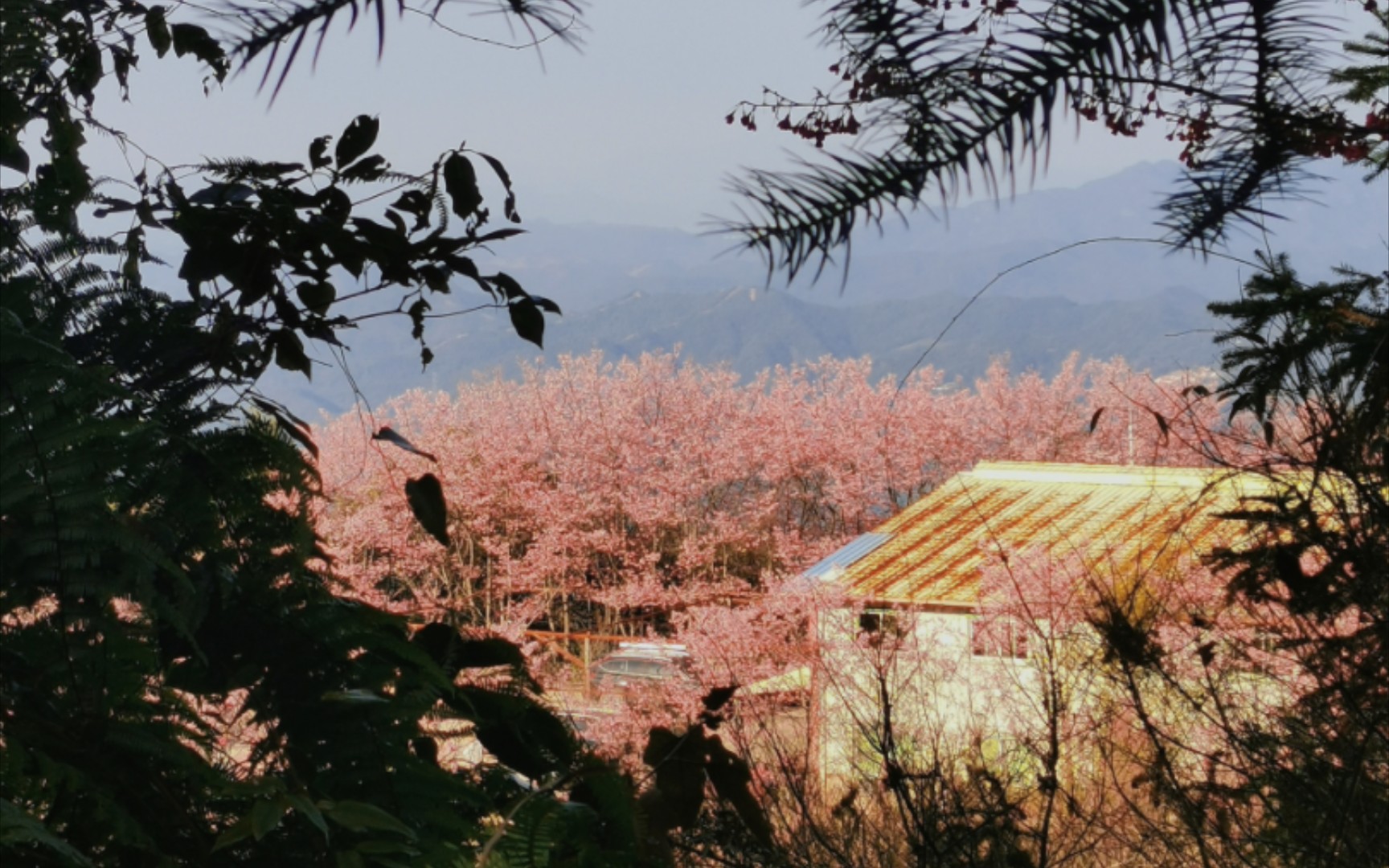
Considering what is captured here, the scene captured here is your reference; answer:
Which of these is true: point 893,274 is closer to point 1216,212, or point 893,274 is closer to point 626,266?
point 626,266

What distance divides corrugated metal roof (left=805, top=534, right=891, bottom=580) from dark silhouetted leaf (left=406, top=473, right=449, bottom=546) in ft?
24.3

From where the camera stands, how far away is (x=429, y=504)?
0.92 meters

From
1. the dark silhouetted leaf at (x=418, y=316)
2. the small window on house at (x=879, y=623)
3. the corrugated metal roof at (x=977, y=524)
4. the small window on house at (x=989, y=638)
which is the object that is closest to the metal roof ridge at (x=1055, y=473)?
the corrugated metal roof at (x=977, y=524)

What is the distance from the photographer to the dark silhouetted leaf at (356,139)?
888mm

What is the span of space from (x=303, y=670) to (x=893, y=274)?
15606cm

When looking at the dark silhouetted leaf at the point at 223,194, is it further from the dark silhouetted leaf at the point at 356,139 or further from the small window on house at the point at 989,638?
the small window on house at the point at 989,638

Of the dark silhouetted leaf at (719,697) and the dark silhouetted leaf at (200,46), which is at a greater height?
the dark silhouetted leaf at (200,46)

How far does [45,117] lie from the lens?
2.77ft

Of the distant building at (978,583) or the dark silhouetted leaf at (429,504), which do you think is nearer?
the dark silhouetted leaf at (429,504)

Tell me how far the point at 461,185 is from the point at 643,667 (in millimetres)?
8909

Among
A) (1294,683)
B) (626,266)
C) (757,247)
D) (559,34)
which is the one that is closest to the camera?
(757,247)

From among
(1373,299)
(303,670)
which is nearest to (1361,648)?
(1373,299)

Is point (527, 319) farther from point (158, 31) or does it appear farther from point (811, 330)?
point (811, 330)

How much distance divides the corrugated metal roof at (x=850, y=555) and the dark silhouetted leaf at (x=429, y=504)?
7.40m
